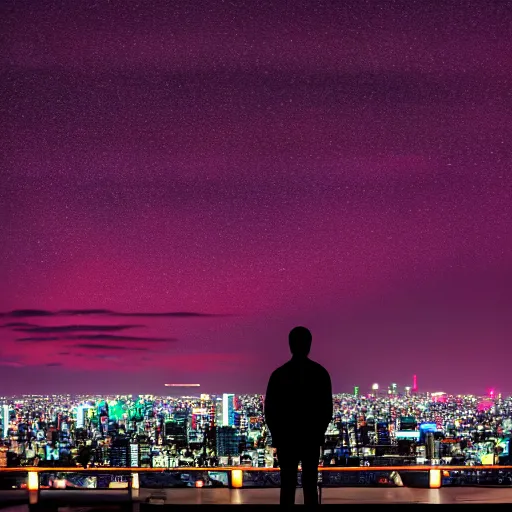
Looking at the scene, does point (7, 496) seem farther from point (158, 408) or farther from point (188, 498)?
point (158, 408)

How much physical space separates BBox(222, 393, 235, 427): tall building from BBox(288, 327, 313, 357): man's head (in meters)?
4.21

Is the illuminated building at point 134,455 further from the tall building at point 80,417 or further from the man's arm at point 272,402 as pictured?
the man's arm at point 272,402

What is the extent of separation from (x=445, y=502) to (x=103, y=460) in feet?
11.1

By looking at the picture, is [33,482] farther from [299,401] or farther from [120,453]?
[299,401]

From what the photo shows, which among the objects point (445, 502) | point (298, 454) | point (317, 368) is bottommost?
point (445, 502)

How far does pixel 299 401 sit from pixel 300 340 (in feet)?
1.23

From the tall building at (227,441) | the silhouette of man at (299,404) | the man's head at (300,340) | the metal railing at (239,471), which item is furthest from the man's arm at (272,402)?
the tall building at (227,441)

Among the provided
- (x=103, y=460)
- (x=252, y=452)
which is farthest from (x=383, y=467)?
(x=103, y=460)

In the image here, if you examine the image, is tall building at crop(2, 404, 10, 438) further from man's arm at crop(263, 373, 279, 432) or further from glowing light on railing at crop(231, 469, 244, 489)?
man's arm at crop(263, 373, 279, 432)

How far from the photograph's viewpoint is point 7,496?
25.9ft

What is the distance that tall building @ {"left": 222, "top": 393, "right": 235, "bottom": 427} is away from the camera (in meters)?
9.25

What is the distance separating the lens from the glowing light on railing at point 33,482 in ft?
25.6

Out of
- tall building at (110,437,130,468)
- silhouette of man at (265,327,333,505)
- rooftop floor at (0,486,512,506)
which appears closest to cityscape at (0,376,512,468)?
tall building at (110,437,130,468)

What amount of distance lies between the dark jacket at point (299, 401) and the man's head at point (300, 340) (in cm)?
5
